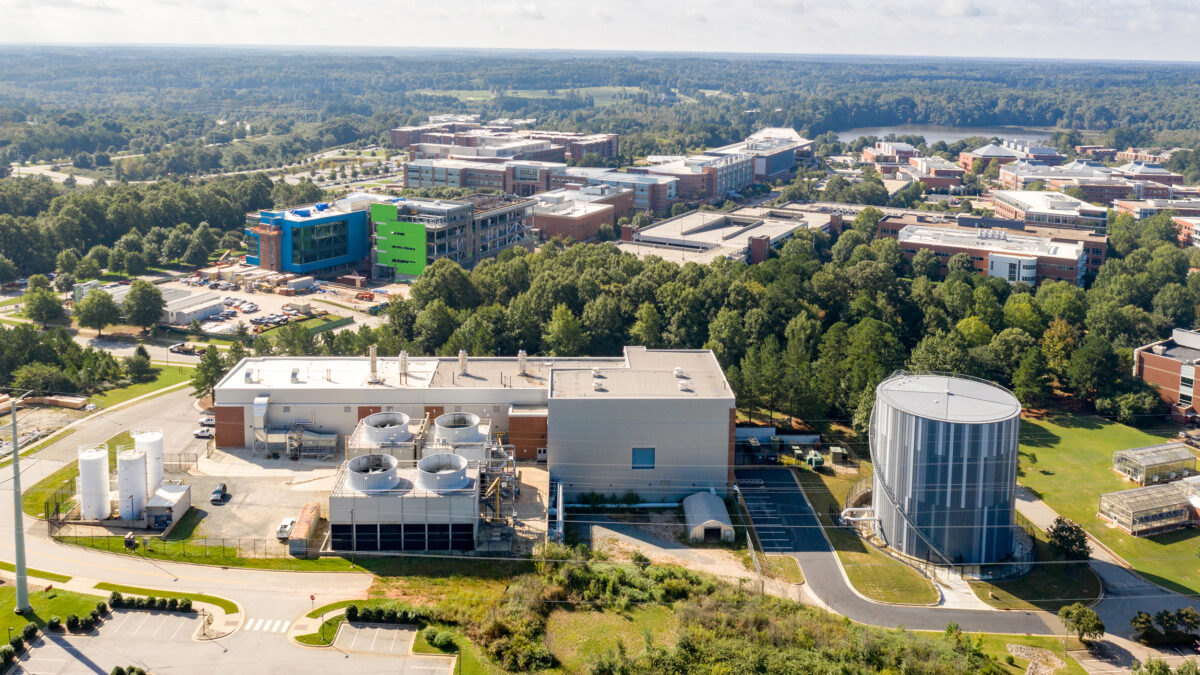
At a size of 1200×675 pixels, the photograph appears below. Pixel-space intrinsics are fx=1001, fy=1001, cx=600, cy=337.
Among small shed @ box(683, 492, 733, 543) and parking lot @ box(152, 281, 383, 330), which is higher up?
parking lot @ box(152, 281, 383, 330)

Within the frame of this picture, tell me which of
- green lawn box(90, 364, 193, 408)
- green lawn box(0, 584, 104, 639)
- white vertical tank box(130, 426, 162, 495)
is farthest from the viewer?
green lawn box(90, 364, 193, 408)

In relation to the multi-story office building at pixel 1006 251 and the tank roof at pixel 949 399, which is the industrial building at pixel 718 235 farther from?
the tank roof at pixel 949 399

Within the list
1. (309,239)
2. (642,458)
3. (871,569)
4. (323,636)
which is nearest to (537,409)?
(642,458)

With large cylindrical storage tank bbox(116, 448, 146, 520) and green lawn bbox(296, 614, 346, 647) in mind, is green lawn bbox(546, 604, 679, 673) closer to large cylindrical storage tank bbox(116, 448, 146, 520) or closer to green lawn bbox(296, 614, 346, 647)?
green lawn bbox(296, 614, 346, 647)

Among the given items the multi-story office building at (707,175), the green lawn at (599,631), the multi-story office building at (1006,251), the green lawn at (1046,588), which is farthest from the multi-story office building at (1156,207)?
the green lawn at (599,631)

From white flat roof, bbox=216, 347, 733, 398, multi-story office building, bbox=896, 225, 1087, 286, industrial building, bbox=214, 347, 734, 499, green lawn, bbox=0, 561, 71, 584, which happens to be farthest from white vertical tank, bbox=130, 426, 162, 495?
multi-story office building, bbox=896, 225, 1087, 286

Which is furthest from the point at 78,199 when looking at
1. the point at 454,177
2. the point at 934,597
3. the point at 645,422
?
the point at 934,597

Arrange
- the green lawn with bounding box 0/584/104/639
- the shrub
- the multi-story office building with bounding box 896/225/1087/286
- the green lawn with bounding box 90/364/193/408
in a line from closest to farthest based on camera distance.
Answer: the shrub
the green lawn with bounding box 0/584/104/639
the green lawn with bounding box 90/364/193/408
the multi-story office building with bounding box 896/225/1087/286
